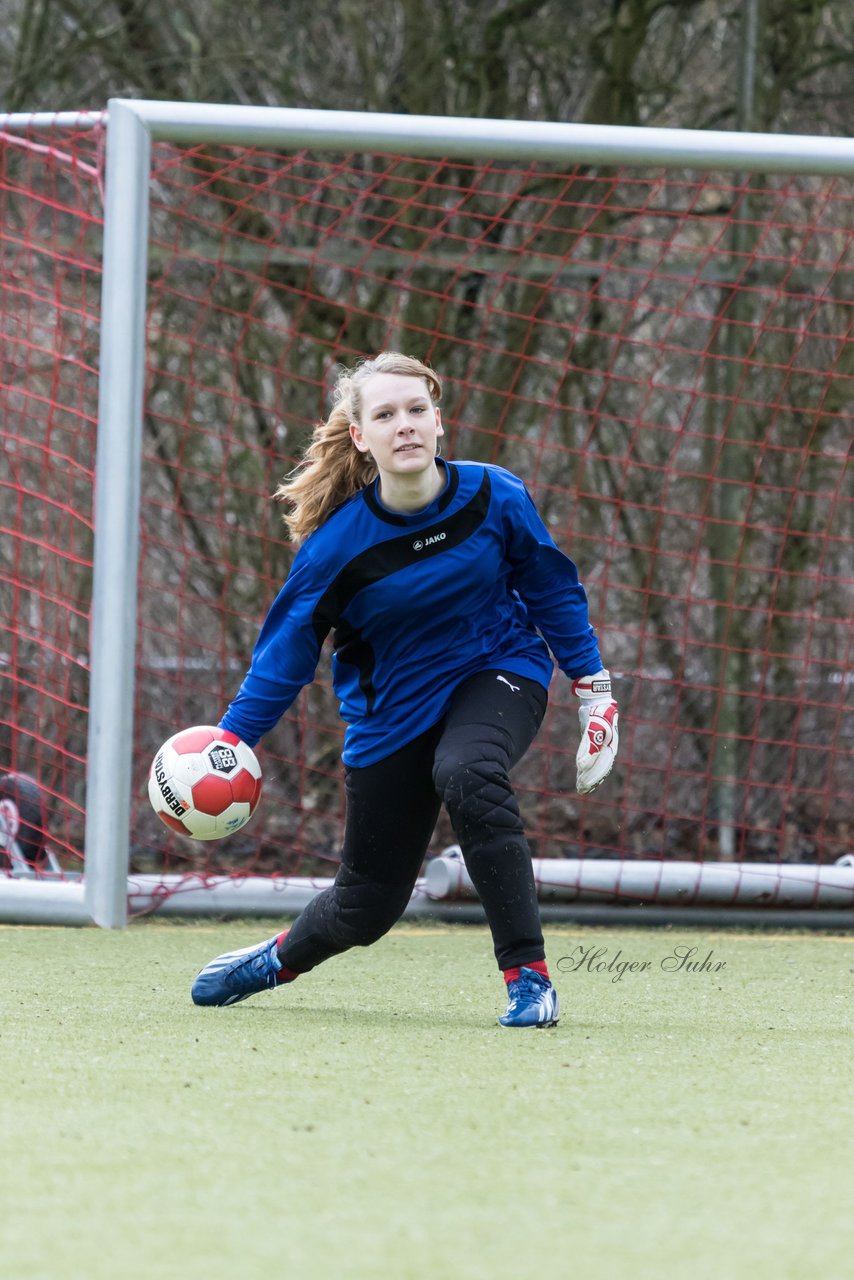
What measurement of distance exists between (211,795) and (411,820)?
16.2 inches

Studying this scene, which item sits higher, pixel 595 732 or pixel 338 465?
pixel 338 465

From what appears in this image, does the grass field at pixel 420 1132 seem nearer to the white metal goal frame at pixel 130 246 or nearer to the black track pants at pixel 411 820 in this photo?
the black track pants at pixel 411 820

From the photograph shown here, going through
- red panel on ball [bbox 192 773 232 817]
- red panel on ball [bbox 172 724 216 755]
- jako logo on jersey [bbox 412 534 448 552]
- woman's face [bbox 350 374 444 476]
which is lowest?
red panel on ball [bbox 192 773 232 817]

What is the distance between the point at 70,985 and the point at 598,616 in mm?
4506

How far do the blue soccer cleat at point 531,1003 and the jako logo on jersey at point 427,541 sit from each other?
86 centimetres

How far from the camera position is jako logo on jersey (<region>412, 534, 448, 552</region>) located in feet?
11.8

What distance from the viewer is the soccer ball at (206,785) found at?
352 cm

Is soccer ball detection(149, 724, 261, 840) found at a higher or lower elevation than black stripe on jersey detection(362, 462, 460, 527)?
lower

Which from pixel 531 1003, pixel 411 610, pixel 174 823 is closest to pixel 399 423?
pixel 411 610

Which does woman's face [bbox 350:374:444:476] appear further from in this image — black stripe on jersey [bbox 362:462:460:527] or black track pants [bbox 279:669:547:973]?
black track pants [bbox 279:669:547:973]

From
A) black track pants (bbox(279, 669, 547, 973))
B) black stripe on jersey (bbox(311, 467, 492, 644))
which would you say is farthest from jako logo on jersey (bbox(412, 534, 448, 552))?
black track pants (bbox(279, 669, 547, 973))

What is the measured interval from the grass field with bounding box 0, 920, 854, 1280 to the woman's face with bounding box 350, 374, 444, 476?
1109 mm

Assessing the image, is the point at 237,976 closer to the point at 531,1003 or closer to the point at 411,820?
the point at 411,820

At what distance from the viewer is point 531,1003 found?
3340 mm
